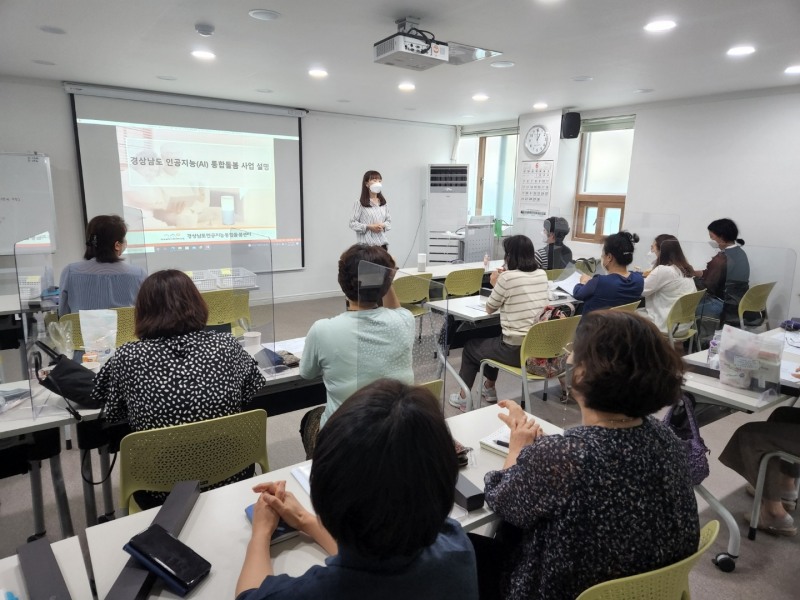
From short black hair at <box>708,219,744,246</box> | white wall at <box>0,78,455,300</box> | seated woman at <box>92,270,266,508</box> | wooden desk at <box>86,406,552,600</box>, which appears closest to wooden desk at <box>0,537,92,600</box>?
wooden desk at <box>86,406,552,600</box>

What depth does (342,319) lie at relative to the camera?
1.78 m

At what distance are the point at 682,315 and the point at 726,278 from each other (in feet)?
3.37

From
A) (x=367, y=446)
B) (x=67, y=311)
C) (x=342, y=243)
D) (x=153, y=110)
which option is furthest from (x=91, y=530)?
(x=342, y=243)

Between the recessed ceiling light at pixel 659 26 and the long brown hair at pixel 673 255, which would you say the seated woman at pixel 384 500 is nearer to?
the recessed ceiling light at pixel 659 26

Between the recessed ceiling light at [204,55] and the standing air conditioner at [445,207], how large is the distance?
4.10 metres

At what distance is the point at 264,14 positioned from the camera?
2.78m

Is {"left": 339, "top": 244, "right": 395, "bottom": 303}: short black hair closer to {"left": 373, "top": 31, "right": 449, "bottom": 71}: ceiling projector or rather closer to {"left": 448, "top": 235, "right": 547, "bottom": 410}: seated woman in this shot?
{"left": 448, "top": 235, "right": 547, "bottom": 410}: seated woman

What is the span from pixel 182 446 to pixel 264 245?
3114 millimetres

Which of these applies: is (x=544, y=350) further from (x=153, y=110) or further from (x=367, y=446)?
(x=153, y=110)

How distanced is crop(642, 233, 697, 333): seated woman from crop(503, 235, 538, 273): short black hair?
1.24 metres

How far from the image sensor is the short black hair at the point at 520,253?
3121 mm

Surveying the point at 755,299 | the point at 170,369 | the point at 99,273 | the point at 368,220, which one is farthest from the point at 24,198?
the point at 755,299

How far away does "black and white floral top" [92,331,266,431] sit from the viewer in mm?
1520

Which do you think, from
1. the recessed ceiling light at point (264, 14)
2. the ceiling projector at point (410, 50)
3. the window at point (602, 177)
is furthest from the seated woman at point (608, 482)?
the window at point (602, 177)
